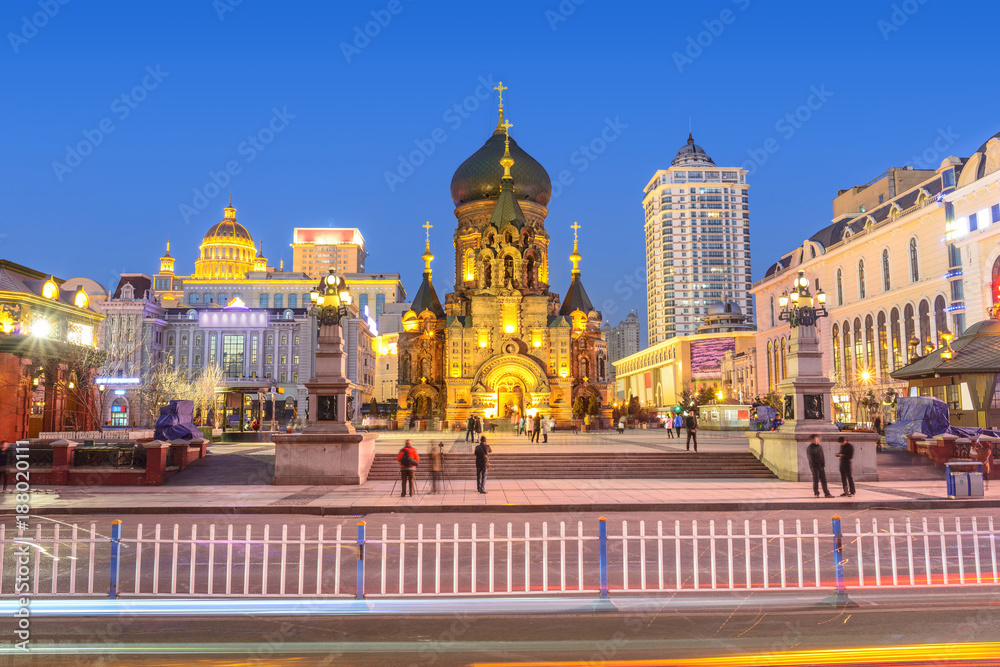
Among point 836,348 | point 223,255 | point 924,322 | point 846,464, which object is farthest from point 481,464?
point 223,255

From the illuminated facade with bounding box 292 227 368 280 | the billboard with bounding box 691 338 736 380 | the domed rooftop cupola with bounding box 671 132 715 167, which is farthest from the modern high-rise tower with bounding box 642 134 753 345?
the illuminated facade with bounding box 292 227 368 280

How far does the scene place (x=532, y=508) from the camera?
1678 cm

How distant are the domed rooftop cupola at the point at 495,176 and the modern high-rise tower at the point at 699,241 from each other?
108 metres

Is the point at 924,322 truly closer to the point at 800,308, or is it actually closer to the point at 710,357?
the point at 800,308

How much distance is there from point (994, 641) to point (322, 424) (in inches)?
712

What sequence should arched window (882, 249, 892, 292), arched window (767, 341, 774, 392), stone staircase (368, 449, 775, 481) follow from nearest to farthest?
stone staircase (368, 449, 775, 481), arched window (882, 249, 892, 292), arched window (767, 341, 774, 392)

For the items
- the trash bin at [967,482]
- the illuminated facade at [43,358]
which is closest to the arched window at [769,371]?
the trash bin at [967,482]

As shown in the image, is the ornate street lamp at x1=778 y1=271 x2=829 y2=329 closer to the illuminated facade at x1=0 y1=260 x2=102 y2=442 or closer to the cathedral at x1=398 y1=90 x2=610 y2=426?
the cathedral at x1=398 y1=90 x2=610 y2=426

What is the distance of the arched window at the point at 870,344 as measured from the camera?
194 feet

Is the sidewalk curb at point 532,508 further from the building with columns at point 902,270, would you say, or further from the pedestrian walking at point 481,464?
the building with columns at point 902,270

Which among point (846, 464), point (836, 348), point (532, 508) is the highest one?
point (836, 348)

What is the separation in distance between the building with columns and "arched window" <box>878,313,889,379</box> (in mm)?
84

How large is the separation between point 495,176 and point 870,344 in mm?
36173

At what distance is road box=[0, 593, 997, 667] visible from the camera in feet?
20.5
